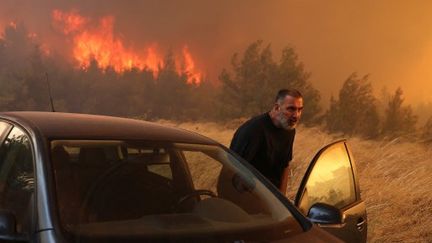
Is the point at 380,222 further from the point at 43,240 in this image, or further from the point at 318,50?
the point at 318,50

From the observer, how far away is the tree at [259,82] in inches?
628

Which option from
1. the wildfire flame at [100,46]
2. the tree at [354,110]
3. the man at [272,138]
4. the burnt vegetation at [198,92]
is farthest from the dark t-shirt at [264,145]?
the wildfire flame at [100,46]

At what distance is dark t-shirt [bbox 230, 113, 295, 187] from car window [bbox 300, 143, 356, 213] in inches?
34.5

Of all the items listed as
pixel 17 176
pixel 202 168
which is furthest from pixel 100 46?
pixel 17 176

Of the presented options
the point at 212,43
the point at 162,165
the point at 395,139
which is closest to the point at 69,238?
the point at 162,165

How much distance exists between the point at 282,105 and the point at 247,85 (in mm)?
13731

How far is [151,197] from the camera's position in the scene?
268cm

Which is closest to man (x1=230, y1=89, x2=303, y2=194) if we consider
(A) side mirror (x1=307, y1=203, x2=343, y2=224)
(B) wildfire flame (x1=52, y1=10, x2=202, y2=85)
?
(A) side mirror (x1=307, y1=203, x2=343, y2=224)

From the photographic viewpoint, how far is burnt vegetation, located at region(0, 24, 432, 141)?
12.6 metres

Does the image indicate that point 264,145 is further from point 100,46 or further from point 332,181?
point 100,46

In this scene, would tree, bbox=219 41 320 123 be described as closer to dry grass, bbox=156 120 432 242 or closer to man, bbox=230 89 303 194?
dry grass, bbox=156 120 432 242

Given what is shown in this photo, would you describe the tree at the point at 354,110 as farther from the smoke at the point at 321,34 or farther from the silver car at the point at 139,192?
the silver car at the point at 139,192

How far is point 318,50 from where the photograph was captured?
16609 mm

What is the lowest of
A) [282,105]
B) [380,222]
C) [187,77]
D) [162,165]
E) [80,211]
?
[380,222]
